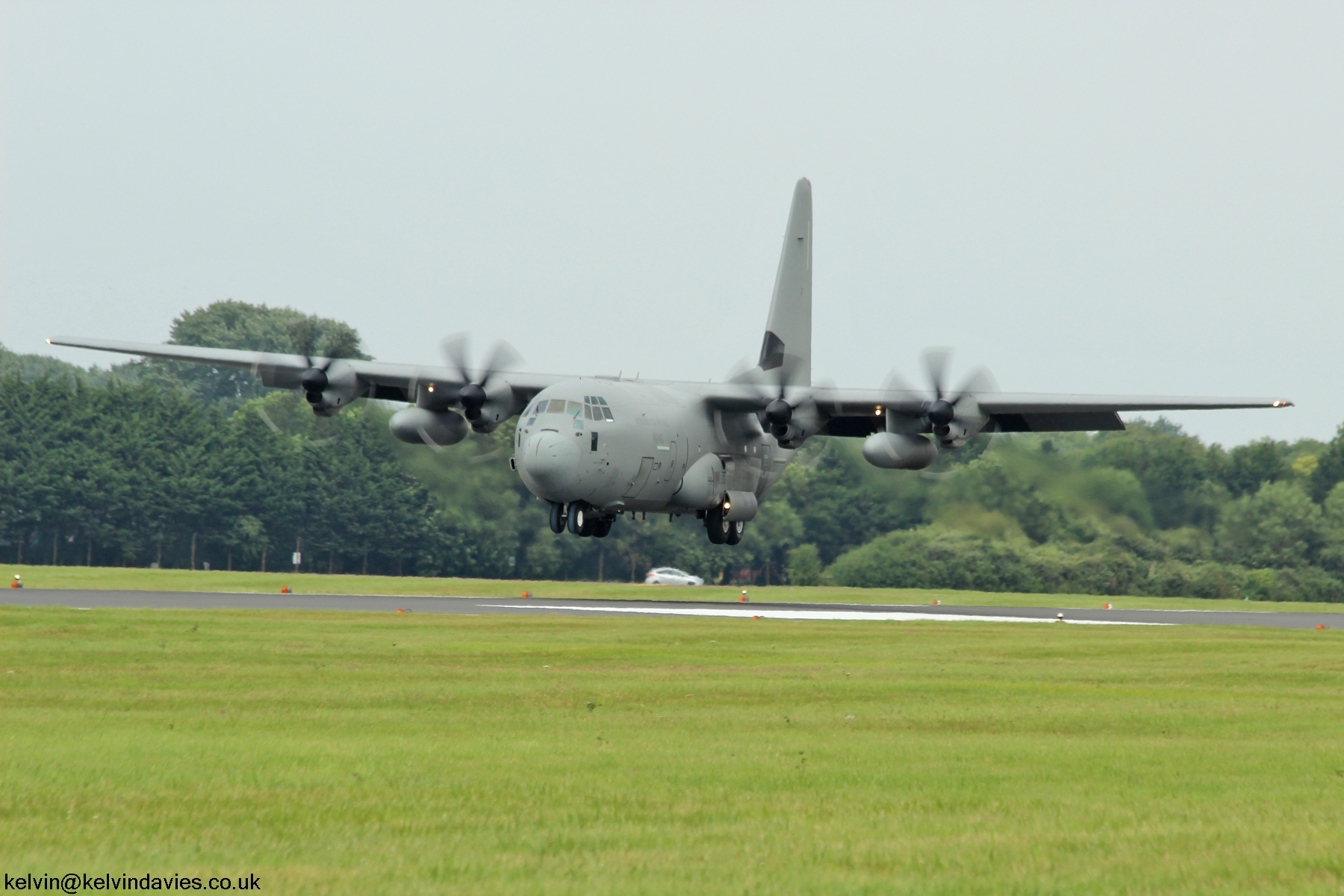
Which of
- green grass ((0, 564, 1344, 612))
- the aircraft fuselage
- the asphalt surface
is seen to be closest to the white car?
green grass ((0, 564, 1344, 612))

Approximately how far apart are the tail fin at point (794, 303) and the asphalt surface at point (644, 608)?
425 inches

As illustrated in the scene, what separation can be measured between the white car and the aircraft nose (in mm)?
43439

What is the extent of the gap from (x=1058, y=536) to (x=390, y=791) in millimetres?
54504

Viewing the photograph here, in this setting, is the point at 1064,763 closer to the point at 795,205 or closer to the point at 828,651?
the point at 828,651

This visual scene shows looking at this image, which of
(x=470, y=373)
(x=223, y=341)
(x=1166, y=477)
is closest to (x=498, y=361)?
(x=470, y=373)

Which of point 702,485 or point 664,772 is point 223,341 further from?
point 664,772

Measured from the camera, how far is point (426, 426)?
5122cm

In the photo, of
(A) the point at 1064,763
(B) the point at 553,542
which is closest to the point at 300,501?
(B) the point at 553,542

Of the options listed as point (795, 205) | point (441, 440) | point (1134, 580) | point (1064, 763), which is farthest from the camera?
point (1134, 580)

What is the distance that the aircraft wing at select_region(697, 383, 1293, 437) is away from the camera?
156 ft

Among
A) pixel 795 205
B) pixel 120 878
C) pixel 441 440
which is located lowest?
pixel 120 878

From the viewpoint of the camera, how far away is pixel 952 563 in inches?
2635

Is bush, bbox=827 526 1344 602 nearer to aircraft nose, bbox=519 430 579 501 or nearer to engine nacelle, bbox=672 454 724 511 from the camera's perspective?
engine nacelle, bbox=672 454 724 511

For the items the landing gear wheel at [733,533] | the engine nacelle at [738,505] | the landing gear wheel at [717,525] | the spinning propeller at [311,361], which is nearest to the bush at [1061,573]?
the engine nacelle at [738,505]
